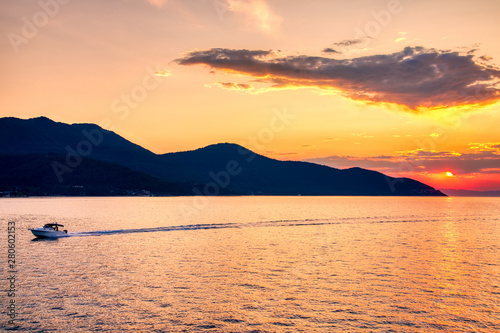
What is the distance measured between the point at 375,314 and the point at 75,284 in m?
38.2

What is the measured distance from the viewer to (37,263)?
2566 inches

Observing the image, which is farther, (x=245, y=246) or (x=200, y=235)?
(x=200, y=235)

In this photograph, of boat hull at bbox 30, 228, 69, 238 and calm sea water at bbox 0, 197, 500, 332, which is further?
boat hull at bbox 30, 228, 69, 238

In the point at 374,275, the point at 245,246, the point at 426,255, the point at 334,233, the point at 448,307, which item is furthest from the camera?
the point at 334,233

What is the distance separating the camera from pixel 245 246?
88.1 meters

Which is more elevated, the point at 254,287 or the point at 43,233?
the point at 43,233

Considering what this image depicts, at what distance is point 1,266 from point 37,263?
5989 millimetres

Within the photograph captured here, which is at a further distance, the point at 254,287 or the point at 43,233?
the point at 43,233

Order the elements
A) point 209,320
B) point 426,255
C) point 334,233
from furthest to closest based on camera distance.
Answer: point 334,233, point 426,255, point 209,320

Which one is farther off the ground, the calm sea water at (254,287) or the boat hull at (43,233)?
the boat hull at (43,233)

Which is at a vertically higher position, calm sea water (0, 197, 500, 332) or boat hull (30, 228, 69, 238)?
boat hull (30, 228, 69, 238)

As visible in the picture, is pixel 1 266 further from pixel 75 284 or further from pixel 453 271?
pixel 453 271

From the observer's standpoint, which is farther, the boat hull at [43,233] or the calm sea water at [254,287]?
the boat hull at [43,233]

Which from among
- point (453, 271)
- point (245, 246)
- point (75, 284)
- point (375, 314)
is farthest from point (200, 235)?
point (375, 314)
